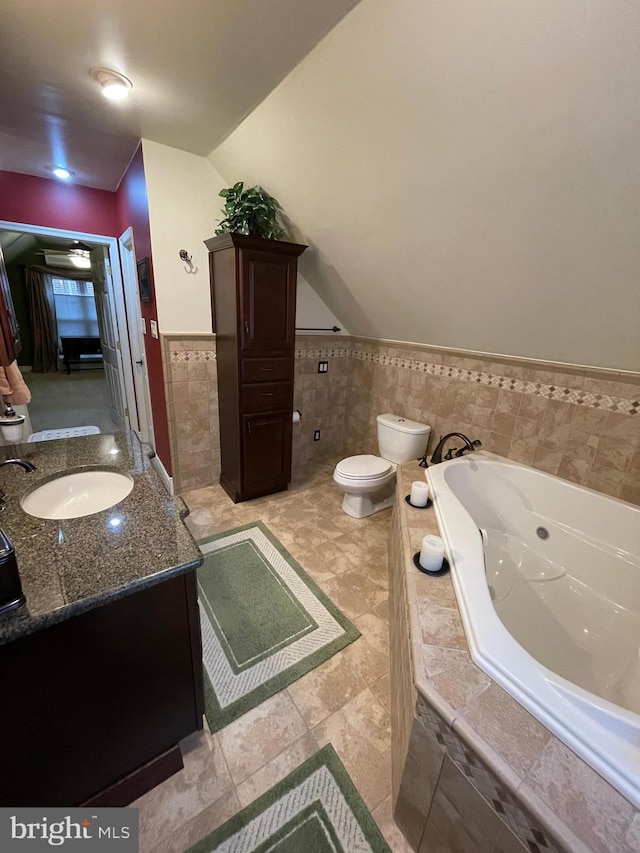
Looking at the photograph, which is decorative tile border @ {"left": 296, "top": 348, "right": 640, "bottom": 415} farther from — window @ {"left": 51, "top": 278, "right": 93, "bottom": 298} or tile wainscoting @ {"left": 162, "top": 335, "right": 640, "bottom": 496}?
window @ {"left": 51, "top": 278, "right": 93, "bottom": 298}

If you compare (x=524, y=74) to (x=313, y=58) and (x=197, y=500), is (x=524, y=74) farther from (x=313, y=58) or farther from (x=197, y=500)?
(x=197, y=500)

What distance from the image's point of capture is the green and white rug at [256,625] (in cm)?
136

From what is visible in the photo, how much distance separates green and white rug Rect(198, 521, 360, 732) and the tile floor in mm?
56

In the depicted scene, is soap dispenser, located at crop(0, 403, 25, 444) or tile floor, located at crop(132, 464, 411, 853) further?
soap dispenser, located at crop(0, 403, 25, 444)

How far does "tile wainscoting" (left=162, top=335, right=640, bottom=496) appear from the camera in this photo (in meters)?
1.71

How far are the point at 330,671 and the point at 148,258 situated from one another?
2.60 meters

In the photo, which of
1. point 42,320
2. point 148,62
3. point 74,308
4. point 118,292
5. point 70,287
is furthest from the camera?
point 74,308

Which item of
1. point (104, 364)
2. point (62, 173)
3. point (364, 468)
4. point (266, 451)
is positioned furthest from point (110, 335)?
point (364, 468)

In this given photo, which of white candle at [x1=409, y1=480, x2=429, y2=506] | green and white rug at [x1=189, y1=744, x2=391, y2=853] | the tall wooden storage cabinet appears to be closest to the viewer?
green and white rug at [x1=189, y1=744, x2=391, y2=853]

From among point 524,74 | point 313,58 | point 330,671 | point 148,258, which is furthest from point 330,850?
point 148,258

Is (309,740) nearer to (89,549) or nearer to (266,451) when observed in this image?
(89,549)

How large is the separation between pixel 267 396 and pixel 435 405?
123cm

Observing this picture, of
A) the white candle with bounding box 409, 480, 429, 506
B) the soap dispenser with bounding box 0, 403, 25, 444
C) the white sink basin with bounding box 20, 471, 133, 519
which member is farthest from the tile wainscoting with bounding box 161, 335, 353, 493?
the white candle with bounding box 409, 480, 429, 506

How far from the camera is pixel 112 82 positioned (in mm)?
1528
